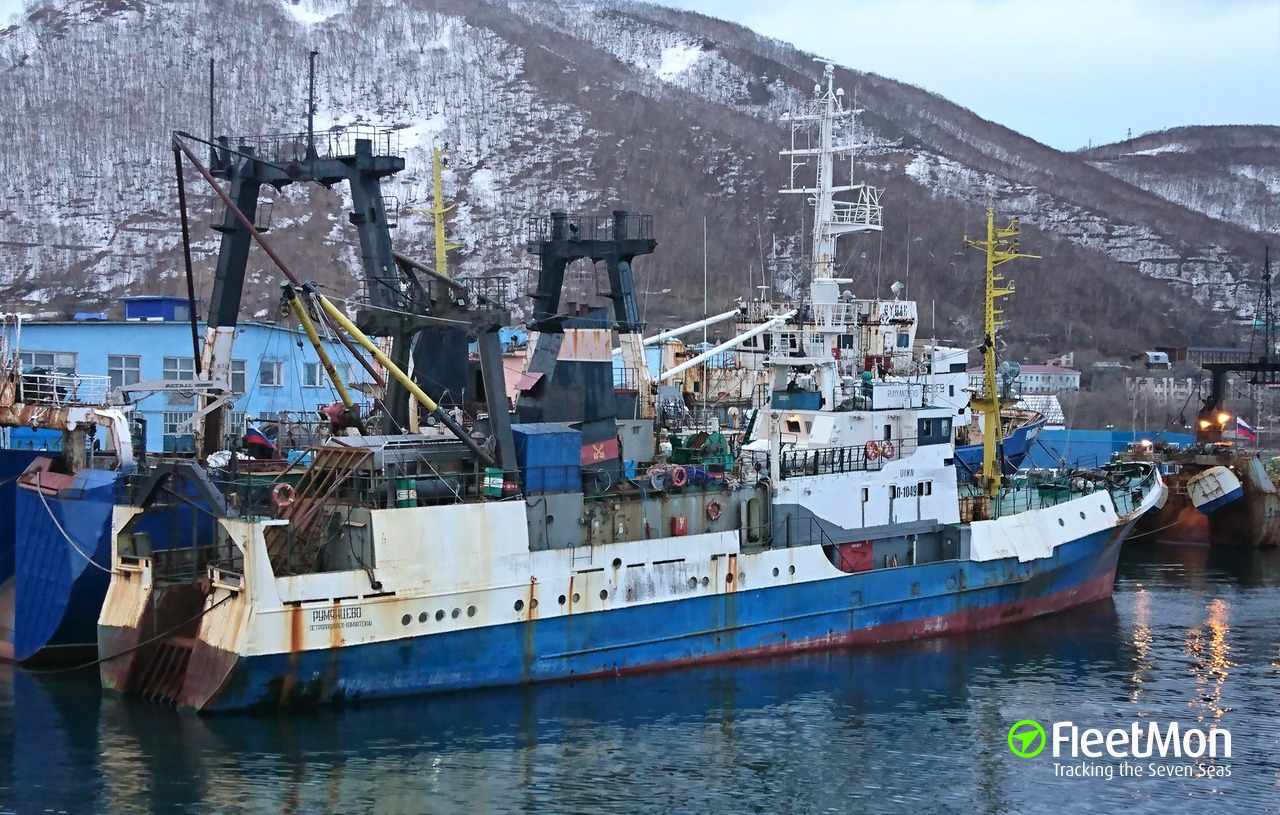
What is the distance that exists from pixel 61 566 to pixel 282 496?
16.0 ft

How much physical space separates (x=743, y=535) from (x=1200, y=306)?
107325 millimetres

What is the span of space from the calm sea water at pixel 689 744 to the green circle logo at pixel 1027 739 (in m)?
0.21

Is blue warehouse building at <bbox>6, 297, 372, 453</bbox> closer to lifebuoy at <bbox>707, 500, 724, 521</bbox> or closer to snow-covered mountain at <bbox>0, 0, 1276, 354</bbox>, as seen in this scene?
lifebuoy at <bbox>707, 500, 724, 521</bbox>

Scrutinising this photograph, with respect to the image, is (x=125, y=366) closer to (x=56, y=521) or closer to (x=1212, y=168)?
(x=56, y=521)

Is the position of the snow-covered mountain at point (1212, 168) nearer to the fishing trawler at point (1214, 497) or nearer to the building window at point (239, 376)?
the fishing trawler at point (1214, 497)

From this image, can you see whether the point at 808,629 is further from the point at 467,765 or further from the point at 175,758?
the point at 175,758

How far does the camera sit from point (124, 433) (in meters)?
24.3

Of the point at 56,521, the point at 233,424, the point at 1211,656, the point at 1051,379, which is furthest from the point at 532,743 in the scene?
the point at 1051,379

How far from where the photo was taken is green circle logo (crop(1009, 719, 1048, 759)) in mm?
21281

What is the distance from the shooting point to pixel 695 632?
25281mm

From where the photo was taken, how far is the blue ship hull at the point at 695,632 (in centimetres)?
2147

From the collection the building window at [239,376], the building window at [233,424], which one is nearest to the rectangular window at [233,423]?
the building window at [233,424]

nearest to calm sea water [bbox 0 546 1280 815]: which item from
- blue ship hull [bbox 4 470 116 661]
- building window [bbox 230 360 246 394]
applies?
blue ship hull [bbox 4 470 116 661]

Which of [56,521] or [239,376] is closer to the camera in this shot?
[56,521]
